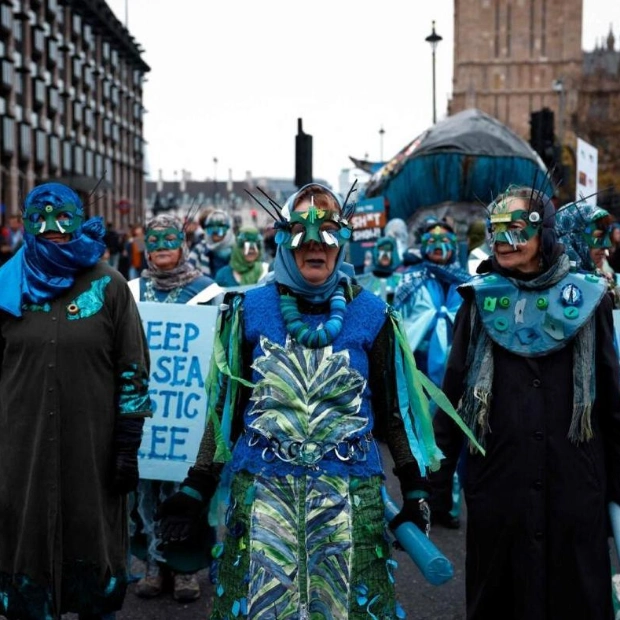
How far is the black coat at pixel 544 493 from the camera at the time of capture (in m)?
3.32

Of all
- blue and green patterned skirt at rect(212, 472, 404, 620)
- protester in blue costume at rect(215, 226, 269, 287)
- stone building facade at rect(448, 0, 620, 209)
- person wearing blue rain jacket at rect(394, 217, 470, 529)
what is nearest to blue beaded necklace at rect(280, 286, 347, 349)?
blue and green patterned skirt at rect(212, 472, 404, 620)

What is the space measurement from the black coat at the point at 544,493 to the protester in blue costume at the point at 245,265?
5.23m

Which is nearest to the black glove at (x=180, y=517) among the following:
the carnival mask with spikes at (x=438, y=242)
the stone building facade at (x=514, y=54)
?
the carnival mask with spikes at (x=438, y=242)

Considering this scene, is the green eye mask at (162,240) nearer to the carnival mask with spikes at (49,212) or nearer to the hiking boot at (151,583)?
the carnival mask with spikes at (49,212)

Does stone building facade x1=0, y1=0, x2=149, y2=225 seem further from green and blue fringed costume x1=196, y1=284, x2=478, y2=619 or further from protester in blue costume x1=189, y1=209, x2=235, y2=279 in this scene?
green and blue fringed costume x1=196, y1=284, x2=478, y2=619

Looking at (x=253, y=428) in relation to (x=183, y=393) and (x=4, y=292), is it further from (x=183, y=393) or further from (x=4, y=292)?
(x=183, y=393)

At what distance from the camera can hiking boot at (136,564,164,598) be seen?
5.00 meters

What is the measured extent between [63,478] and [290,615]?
126cm

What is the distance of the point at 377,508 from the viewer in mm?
3088

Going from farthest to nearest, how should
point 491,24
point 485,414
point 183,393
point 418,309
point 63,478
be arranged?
point 491,24, point 418,309, point 183,393, point 63,478, point 485,414

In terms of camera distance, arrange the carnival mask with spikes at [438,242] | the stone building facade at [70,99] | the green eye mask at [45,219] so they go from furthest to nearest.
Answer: the stone building facade at [70,99] → the carnival mask with spikes at [438,242] → the green eye mask at [45,219]

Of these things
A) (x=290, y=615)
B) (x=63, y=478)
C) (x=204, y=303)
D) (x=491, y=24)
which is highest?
(x=491, y=24)

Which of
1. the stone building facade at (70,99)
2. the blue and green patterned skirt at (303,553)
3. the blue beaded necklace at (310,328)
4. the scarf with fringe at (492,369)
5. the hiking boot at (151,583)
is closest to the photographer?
the blue and green patterned skirt at (303,553)

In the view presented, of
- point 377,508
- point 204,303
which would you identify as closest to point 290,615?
point 377,508
